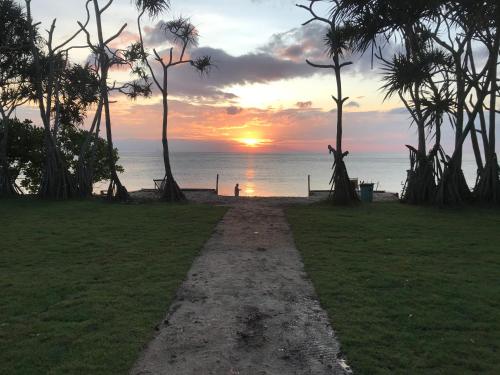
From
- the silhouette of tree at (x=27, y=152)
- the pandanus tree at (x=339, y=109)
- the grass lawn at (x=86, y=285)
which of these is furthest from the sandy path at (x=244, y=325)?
the silhouette of tree at (x=27, y=152)

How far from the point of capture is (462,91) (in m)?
14.9

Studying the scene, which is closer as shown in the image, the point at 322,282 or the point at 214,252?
the point at 322,282

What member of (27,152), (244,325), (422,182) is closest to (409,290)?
(244,325)

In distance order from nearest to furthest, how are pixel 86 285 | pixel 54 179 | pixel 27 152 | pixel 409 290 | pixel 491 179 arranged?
pixel 409 290
pixel 86 285
pixel 491 179
pixel 54 179
pixel 27 152

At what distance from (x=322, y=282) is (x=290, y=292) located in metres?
0.63

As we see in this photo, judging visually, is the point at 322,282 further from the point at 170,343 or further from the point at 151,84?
the point at 151,84

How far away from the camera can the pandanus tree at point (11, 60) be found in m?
17.5

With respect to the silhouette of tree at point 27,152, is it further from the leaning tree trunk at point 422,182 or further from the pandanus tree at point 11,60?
the leaning tree trunk at point 422,182

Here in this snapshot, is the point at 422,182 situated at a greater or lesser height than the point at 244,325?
greater

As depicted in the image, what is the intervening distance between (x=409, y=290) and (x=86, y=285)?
4.64m

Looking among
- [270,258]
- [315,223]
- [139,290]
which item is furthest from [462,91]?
[139,290]

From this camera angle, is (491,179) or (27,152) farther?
(27,152)

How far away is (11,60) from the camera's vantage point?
1830 cm

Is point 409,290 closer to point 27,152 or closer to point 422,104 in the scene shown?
point 422,104
